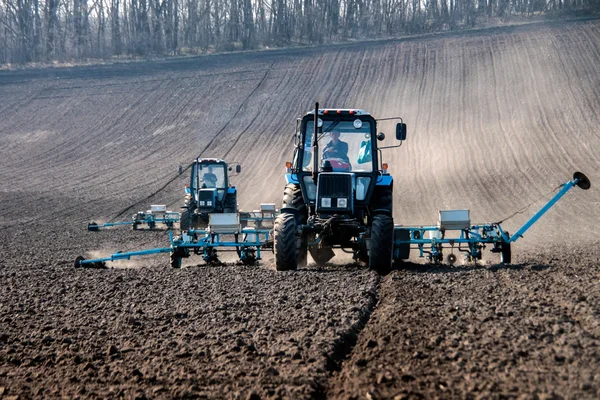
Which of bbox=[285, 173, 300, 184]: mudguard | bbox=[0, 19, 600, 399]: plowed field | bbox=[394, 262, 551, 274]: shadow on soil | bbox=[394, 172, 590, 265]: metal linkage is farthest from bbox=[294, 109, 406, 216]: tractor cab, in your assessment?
bbox=[0, 19, 600, 399]: plowed field

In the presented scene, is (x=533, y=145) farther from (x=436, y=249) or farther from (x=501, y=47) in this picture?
(x=436, y=249)

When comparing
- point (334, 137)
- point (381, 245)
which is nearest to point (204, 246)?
point (334, 137)

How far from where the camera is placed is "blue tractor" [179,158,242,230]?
20484mm

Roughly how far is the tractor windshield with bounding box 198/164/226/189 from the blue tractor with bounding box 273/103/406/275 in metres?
9.26

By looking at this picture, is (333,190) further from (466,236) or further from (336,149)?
(466,236)

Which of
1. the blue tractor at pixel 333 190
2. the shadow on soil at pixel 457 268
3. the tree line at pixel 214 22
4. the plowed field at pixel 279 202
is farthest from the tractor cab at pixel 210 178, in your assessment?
the tree line at pixel 214 22

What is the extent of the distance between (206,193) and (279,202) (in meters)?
6.38

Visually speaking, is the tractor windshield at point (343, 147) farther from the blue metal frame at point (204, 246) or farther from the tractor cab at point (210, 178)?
the tractor cab at point (210, 178)

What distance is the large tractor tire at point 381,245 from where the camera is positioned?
35.7ft

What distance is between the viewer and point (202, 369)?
19.4ft

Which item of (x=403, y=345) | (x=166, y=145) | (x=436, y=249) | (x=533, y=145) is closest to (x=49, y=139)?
(x=166, y=145)

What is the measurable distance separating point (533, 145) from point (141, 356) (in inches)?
1001

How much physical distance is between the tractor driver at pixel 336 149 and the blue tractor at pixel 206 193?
8.62 metres

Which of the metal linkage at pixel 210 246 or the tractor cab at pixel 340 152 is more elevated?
the tractor cab at pixel 340 152
